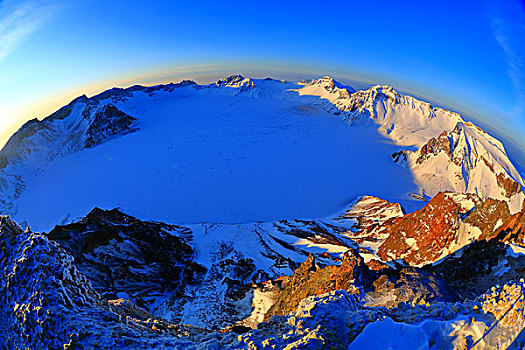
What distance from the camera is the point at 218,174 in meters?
86.2

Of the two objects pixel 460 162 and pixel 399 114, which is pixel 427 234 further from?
pixel 399 114

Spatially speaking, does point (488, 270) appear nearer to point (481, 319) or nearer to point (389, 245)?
point (389, 245)

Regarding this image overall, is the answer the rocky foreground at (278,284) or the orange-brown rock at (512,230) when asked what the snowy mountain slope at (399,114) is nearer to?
the rocky foreground at (278,284)

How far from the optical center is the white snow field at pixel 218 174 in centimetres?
6412

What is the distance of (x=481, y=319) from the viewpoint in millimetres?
6680

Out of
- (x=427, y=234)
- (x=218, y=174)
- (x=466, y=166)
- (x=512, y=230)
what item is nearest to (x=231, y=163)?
(x=218, y=174)

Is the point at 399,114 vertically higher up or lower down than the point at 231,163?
higher up

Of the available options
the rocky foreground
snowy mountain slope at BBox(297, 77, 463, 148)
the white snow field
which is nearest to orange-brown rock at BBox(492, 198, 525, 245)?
the rocky foreground

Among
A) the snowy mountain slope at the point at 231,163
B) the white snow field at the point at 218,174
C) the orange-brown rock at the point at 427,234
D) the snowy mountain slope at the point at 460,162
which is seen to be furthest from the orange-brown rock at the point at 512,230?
the white snow field at the point at 218,174

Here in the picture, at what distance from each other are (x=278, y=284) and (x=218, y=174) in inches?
2536

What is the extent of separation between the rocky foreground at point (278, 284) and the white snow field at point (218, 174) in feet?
71.9

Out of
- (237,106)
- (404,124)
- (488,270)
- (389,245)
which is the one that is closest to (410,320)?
(488,270)

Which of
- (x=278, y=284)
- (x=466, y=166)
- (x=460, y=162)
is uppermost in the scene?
(x=460, y=162)

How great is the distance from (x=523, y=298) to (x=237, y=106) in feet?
623
